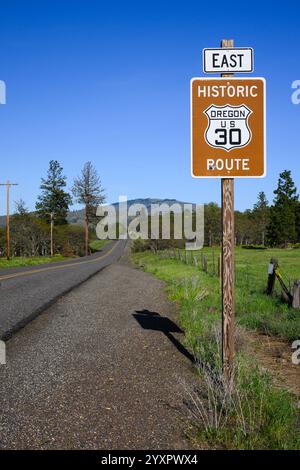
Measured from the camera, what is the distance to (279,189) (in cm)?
6850

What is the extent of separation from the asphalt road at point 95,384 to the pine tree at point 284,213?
60785 millimetres

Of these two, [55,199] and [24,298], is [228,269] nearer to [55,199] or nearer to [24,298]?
[24,298]

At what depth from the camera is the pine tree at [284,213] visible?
2616 inches

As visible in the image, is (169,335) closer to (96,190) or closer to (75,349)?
(75,349)

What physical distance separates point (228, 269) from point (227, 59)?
8.19 ft

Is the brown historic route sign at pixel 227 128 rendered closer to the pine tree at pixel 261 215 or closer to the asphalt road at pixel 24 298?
the asphalt road at pixel 24 298

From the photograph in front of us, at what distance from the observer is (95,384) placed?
520 cm

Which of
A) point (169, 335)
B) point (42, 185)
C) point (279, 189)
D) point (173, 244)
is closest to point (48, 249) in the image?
point (42, 185)

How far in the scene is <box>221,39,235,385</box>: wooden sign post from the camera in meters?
4.89

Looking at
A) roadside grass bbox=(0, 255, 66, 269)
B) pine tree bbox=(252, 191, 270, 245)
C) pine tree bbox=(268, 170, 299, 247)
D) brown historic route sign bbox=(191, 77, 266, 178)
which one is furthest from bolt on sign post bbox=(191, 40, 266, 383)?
pine tree bbox=(252, 191, 270, 245)

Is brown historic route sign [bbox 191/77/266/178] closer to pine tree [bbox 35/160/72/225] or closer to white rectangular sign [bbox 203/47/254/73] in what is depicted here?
white rectangular sign [bbox 203/47/254/73]

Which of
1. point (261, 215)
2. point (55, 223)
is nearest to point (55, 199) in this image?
point (55, 223)

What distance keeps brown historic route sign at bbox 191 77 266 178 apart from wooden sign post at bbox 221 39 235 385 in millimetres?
177

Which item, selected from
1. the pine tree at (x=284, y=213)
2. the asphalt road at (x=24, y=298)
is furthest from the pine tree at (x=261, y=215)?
the asphalt road at (x=24, y=298)
